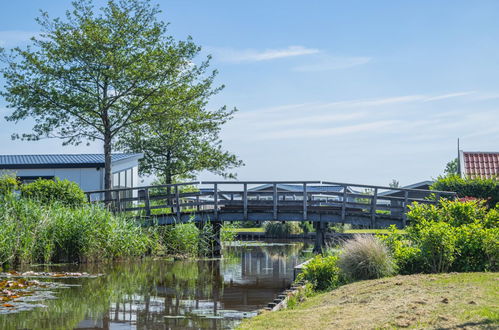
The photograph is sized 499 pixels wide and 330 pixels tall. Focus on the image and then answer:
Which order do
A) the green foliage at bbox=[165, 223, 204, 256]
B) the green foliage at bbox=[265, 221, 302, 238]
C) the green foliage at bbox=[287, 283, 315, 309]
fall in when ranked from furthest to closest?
the green foliage at bbox=[265, 221, 302, 238] < the green foliage at bbox=[165, 223, 204, 256] < the green foliage at bbox=[287, 283, 315, 309]

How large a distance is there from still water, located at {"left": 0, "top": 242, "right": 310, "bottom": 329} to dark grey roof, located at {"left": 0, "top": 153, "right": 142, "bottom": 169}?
11.9 metres

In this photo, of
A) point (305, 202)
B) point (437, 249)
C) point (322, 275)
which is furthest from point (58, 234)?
point (437, 249)

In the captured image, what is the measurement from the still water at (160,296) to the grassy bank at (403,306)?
1.68 meters

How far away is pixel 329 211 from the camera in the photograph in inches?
1086

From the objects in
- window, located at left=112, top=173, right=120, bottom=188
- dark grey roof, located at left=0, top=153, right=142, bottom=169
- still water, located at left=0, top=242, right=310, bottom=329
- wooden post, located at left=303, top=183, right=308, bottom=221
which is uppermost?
dark grey roof, located at left=0, top=153, right=142, bottom=169

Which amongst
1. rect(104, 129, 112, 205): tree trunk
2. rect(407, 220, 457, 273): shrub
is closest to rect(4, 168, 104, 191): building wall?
rect(104, 129, 112, 205): tree trunk

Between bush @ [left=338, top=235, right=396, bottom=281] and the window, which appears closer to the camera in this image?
bush @ [left=338, top=235, right=396, bottom=281]

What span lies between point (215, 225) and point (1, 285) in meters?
15.1

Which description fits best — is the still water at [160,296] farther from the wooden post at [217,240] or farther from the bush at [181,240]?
the wooden post at [217,240]

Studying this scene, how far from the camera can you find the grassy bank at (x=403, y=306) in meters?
8.50

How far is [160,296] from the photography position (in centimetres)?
1470

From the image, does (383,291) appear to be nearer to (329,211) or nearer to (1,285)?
(1,285)

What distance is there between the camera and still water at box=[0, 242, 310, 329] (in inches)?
439

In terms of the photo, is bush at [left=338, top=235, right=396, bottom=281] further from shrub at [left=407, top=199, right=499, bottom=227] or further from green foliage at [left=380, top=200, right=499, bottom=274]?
shrub at [left=407, top=199, right=499, bottom=227]
